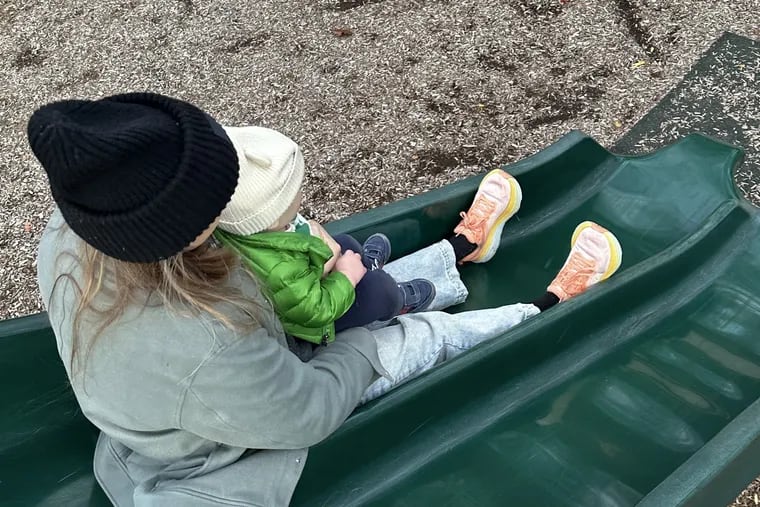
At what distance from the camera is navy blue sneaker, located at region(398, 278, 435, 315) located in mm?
2002

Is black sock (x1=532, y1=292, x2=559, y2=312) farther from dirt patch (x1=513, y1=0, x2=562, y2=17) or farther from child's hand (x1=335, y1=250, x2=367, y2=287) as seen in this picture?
dirt patch (x1=513, y1=0, x2=562, y2=17)

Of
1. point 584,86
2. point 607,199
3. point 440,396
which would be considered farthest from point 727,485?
point 584,86

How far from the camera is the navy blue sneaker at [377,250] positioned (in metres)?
2.06

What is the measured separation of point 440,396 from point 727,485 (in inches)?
28.1

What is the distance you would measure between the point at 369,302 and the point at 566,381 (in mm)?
671

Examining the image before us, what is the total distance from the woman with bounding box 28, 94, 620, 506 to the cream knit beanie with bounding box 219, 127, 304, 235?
0.07 ft

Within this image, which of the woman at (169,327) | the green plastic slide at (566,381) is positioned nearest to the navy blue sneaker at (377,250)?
the green plastic slide at (566,381)

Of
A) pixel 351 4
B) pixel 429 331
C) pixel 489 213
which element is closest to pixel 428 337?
pixel 429 331

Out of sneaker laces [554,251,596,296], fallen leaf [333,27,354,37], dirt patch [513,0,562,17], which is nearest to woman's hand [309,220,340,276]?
sneaker laces [554,251,596,296]

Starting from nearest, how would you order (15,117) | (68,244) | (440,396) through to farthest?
(68,244) < (440,396) < (15,117)

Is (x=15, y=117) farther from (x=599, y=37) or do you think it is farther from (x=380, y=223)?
(x=599, y=37)

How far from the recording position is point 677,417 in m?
1.90

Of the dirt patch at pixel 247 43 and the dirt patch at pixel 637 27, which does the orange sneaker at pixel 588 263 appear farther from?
the dirt patch at pixel 247 43

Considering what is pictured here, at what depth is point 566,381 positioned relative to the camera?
6.50ft
